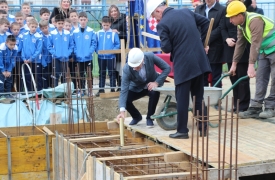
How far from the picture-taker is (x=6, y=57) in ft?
33.9

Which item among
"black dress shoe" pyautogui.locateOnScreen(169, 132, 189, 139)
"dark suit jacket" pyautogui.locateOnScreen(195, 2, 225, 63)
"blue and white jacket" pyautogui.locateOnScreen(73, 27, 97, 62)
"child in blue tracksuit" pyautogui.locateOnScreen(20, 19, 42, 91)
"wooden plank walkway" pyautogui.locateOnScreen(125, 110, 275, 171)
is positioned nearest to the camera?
"wooden plank walkway" pyautogui.locateOnScreen(125, 110, 275, 171)

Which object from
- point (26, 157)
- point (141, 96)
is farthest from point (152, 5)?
point (26, 157)

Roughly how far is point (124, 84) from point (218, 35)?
220cm

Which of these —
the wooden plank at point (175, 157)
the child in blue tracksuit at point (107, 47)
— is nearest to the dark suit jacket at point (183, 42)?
the wooden plank at point (175, 157)

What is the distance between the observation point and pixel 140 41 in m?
11.3

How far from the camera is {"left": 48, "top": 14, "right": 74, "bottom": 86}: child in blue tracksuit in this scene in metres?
10.6

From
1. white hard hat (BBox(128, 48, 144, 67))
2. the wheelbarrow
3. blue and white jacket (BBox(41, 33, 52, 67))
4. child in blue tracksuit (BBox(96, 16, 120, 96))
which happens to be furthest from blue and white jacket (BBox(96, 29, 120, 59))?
white hard hat (BBox(128, 48, 144, 67))

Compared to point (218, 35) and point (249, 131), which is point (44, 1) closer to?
point (218, 35)

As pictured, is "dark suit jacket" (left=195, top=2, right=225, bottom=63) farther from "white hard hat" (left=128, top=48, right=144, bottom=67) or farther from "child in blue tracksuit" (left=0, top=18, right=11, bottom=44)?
"child in blue tracksuit" (left=0, top=18, right=11, bottom=44)

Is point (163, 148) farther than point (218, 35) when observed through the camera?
No

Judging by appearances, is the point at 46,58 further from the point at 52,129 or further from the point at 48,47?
the point at 52,129

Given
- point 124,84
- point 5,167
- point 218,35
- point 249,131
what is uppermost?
point 218,35

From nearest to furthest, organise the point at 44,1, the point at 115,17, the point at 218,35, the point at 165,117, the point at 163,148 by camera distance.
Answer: the point at 163,148 → the point at 165,117 → the point at 218,35 → the point at 115,17 → the point at 44,1

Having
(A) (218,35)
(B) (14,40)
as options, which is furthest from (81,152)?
(B) (14,40)
